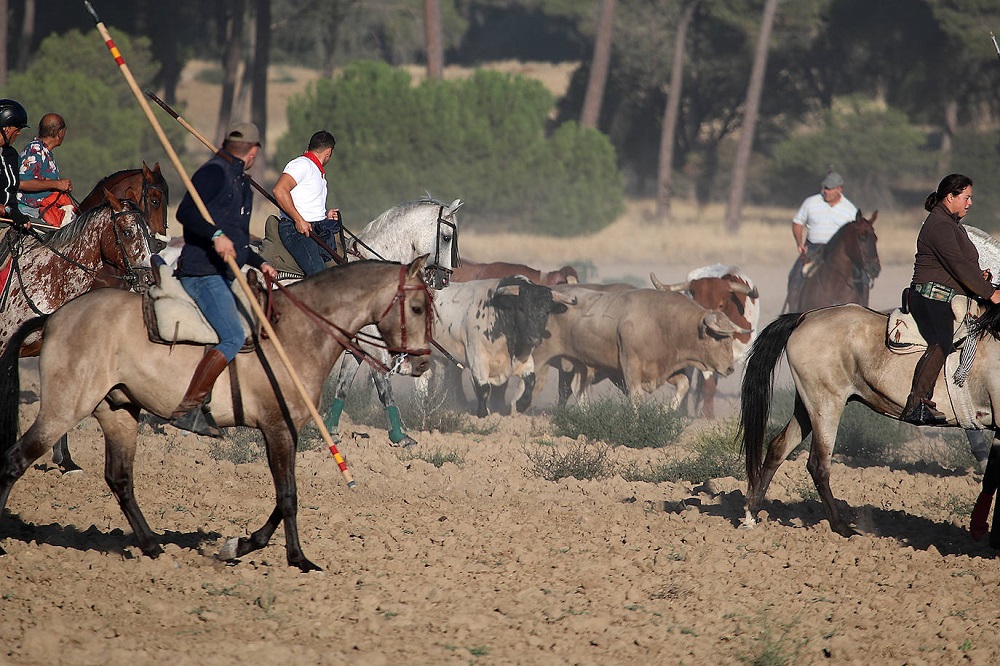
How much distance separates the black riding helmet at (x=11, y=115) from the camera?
9391mm

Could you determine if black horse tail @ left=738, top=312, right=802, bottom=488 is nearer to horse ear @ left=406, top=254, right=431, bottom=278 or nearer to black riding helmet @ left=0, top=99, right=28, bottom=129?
horse ear @ left=406, top=254, right=431, bottom=278

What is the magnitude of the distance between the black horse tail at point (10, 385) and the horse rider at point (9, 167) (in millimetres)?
2497

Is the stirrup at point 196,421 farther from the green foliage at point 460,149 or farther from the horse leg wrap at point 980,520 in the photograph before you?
the green foliage at point 460,149

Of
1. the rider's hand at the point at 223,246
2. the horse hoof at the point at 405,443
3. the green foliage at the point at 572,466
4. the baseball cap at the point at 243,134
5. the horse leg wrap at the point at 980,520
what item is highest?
the baseball cap at the point at 243,134

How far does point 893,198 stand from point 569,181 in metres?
16.3

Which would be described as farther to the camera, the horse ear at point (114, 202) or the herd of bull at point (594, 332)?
the herd of bull at point (594, 332)

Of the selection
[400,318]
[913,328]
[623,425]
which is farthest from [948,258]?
[623,425]

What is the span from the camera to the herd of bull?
14.1 m

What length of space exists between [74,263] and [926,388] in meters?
6.67

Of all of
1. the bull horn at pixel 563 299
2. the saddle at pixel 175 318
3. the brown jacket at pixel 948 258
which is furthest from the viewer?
the bull horn at pixel 563 299

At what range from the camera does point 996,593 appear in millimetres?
7145

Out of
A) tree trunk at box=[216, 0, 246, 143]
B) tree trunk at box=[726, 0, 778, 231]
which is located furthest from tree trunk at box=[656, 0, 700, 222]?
tree trunk at box=[216, 0, 246, 143]

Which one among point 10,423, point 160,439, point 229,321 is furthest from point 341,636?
point 160,439

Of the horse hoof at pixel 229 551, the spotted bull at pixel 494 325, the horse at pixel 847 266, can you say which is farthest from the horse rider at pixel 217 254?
the horse at pixel 847 266
